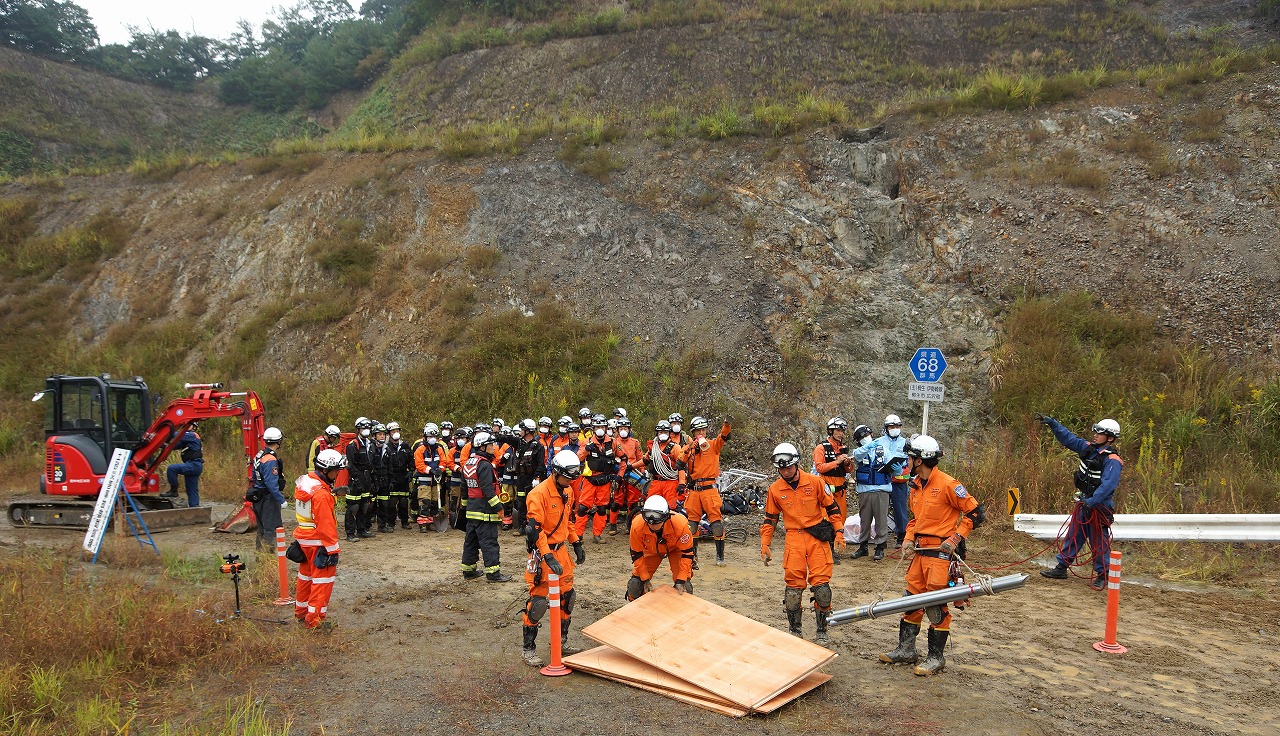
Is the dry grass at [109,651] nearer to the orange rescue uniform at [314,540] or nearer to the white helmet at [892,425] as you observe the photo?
the orange rescue uniform at [314,540]

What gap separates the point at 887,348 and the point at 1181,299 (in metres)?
6.56

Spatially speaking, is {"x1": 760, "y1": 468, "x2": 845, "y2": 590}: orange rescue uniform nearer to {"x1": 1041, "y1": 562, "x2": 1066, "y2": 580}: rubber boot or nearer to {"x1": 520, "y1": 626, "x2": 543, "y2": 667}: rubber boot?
{"x1": 520, "y1": 626, "x2": 543, "y2": 667}: rubber boot

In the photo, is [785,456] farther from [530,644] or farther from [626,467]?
[626,467]

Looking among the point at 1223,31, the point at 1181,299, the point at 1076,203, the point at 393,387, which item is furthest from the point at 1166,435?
the point at 1223,31

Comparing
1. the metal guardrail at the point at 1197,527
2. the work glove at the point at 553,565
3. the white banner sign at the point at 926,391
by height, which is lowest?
the metal guardrail at the point at 1197,527

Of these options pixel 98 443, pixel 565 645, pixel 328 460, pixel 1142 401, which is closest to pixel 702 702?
pixel 565 645

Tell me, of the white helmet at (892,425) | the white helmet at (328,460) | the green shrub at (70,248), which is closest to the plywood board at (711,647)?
the white helmet at (328,460)

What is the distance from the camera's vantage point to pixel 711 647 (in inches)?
282

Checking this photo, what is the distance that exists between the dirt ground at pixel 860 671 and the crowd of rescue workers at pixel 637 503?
1.81 feet

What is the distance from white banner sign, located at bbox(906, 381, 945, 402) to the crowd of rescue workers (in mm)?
1055

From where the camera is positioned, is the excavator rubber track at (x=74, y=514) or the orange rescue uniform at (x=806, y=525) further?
the excavator rubber track at (x=74, y=514)

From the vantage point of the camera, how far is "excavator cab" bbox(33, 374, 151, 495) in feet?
47.5

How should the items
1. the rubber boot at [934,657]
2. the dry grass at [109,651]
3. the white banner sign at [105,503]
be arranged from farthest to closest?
1. the white banner sign at [105,503]
2. the rubber boot at [934,657]
3. the dry grass at [109,651]

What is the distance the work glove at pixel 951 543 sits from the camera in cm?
743
